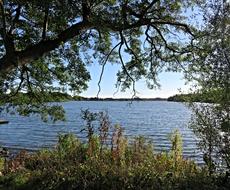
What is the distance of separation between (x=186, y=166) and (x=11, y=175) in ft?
14.8

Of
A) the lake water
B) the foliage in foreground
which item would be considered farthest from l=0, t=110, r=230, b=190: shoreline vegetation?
the lake water

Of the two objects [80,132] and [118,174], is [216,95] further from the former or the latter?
[80,132]

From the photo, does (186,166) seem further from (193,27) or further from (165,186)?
(193,27)

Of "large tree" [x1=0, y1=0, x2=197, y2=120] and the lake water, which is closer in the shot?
"large tree" [x1=0, y1=0, x2=197, y2=120]

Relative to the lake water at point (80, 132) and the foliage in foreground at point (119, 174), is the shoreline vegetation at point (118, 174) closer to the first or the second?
the foliage in foreground at point (119, 174)

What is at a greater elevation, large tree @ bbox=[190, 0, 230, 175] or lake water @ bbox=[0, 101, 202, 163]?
large tree @ bbox=[190, 0, 230, 175]

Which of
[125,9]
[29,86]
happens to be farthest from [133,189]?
[29,86]

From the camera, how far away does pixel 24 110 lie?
1716cm

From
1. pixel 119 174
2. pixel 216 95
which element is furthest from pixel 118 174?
pixel 216 95

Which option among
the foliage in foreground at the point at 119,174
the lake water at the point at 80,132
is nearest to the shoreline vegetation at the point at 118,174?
the foliage in foreground at the point at 119,174

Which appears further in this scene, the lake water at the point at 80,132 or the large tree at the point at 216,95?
the lake water at the point at 80,132

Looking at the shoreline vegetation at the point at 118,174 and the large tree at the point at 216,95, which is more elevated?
the large tree at the point at 216,95

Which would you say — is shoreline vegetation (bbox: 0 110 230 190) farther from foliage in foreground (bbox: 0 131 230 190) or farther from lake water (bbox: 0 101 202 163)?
lake water (bbox: 0 101 202 163)

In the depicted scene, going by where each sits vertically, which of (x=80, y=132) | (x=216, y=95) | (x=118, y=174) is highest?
(x=216, y=95)
